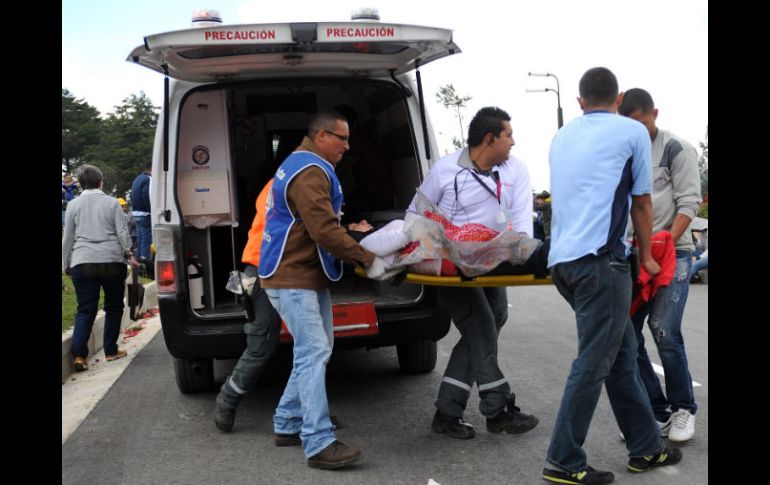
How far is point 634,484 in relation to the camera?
409cm

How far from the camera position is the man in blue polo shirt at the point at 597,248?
386cm

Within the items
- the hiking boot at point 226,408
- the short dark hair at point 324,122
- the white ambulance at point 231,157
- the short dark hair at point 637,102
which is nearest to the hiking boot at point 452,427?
the white ambulance at point 231,157

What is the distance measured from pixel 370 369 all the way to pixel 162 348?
8.41ft

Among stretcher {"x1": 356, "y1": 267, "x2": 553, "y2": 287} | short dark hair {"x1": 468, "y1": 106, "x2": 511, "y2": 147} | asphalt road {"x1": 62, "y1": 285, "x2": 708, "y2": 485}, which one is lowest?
asphalt road {"x1": 62, "y1": 285, "x2": 708, "y2": 485}

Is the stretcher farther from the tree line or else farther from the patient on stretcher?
the tree line

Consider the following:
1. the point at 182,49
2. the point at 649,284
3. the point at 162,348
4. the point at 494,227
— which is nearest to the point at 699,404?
the point at 649,284

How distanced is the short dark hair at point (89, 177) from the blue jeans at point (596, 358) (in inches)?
190

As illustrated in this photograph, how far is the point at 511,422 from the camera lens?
5035mm

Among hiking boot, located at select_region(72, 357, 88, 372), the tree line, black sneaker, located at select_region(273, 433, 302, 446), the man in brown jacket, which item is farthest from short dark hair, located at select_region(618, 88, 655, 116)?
the tree line

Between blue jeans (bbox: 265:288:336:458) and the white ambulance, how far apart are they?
0.65m

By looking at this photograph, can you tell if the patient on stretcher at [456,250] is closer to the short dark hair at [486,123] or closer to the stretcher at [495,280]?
the stretcher at [495,280]

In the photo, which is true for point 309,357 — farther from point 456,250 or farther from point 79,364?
point 79,364

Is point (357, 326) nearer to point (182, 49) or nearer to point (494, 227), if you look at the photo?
point (494, 227)

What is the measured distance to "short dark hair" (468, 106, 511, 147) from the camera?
4.72 meters
